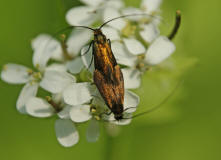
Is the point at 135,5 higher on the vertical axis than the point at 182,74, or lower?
higher

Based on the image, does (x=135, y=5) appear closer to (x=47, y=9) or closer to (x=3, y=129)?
(x=47, y=9)

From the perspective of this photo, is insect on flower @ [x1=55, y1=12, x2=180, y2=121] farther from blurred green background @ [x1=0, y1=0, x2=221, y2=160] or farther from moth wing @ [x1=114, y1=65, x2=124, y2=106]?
blurred green background @ [x1=0, y1=0, x2=221, y2=160]

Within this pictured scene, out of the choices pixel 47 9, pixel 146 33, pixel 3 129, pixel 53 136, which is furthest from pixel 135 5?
pixel 3 129

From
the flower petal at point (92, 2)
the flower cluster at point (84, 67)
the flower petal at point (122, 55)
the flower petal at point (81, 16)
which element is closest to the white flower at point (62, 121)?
the flower cluster at point (84, 67)

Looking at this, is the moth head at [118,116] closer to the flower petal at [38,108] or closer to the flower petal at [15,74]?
the flower petal at [38,108]

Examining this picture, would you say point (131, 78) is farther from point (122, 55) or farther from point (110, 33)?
point (110, 33)

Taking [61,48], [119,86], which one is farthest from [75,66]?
[119,86]
